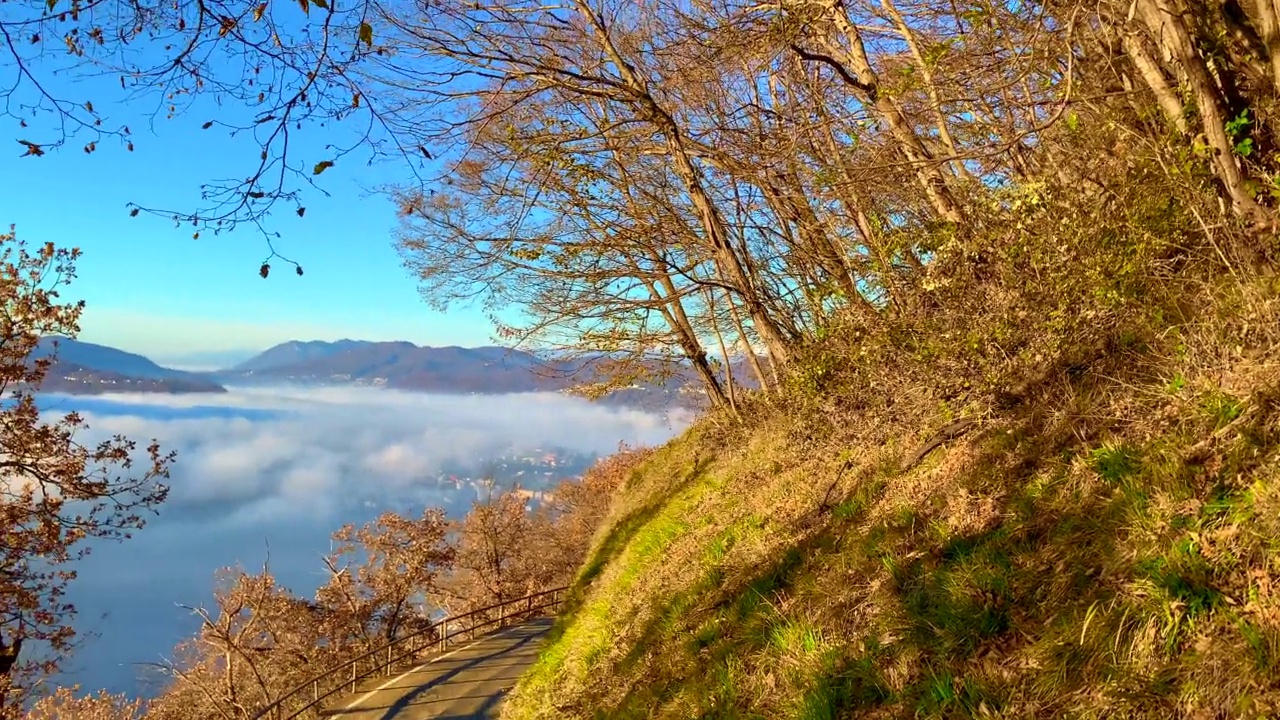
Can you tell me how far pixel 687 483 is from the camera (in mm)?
11359

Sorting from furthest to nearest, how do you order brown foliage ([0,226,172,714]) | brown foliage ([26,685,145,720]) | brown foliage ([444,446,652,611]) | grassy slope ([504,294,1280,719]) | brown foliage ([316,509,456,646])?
1. brown foliage ([444,446,652,611])
2. brown foliage ([316,509,456,646])
3. brown foliage ([26,685,145,720])
4. brown foliage ([0,226,172,714])
5. grassy slope ([504,294,1280,719])

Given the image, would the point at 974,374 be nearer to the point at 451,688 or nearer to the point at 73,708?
the point at 451,688

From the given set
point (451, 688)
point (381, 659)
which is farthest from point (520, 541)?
point (451, 688)

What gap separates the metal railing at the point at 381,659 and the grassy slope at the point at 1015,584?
1336 centimetres

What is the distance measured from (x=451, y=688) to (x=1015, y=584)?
1644 cm

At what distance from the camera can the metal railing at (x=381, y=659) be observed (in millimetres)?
15856

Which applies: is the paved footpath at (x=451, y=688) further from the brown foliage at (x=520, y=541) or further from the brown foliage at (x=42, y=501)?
the brown foliage at (x=520, y=541)

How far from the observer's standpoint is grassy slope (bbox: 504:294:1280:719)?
6.77ft

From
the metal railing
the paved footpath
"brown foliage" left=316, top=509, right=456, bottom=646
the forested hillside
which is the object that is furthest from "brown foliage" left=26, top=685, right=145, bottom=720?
the forested hillside

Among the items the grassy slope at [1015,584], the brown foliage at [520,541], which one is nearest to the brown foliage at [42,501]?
the grassy slope at [1015,584]

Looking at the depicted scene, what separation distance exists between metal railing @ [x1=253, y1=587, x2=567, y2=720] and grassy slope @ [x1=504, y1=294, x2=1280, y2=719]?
13.4m

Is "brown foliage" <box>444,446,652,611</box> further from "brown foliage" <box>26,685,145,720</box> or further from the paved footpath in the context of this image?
the paved footpath

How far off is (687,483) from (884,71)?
7.21 metres

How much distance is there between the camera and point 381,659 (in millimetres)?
22875
